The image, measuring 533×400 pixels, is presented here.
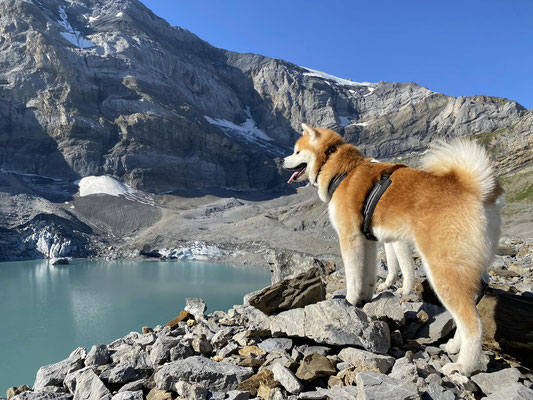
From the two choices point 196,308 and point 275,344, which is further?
point 196,308

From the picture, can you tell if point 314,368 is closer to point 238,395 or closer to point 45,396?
point 238,395

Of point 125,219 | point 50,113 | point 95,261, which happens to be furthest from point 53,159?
point 95,261

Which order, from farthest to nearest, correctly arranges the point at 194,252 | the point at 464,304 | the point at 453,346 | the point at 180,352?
the point at 194,252
the point at 180,352
the point at 453,346
the point at 464,304

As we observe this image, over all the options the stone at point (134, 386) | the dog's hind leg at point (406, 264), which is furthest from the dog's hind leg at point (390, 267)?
the stone at point (134, 386)

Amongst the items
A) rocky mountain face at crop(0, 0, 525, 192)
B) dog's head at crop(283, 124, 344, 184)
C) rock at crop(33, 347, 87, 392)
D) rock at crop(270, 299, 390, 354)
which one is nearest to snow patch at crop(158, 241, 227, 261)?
rocky mountain face at crop(0, 0, 525, 192)

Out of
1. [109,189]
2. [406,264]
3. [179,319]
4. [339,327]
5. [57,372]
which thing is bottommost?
[57,372]

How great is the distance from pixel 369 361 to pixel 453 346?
115 centimetres

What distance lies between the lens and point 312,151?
534cm

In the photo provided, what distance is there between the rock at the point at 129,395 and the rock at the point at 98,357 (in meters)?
1.82

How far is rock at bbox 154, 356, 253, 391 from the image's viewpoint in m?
3.96

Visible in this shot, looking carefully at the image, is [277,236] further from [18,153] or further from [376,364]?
[18,153]

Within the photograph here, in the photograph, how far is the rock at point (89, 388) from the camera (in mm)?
4270

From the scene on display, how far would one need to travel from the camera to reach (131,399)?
12.8ft

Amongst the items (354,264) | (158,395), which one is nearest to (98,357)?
(158,395)
